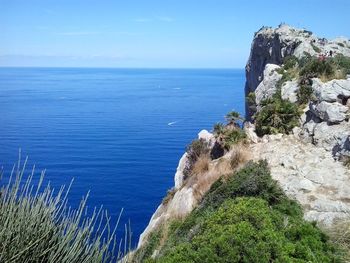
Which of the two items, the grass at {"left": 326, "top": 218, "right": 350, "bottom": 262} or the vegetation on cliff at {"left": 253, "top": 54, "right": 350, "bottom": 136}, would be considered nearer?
the grass at {"left": 326, "top": 218, "right": 350, "bottom": 262}

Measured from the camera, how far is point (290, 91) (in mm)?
22891

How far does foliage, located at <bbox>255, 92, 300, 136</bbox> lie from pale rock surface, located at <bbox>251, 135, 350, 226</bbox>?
0.68 m

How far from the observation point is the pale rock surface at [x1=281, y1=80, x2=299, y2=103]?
22.2 meters

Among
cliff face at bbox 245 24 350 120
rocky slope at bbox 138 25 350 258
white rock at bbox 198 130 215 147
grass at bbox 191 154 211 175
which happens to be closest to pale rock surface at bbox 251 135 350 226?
rocky slope at bbox 138 25 350 258

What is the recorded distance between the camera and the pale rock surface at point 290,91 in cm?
2219

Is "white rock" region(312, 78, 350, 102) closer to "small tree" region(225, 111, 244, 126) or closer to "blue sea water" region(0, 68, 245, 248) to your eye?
"small tree" region(225, 111, 244, 126)

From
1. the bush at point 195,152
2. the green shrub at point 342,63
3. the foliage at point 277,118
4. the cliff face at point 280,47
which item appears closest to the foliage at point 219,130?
the bush at point 195,152

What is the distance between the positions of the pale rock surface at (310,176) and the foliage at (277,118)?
0.68m

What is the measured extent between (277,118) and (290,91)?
13.0 feet

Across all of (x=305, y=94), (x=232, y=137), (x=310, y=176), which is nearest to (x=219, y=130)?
(x=232, y=137)

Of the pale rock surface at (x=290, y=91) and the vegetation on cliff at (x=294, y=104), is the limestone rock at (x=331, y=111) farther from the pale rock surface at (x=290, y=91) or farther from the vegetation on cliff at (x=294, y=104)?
the pale rock surface at (x=290, y=91)

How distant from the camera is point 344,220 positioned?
11.6 meters

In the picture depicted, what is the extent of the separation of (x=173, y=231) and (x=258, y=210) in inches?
239

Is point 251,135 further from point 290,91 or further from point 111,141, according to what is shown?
point 111,141
